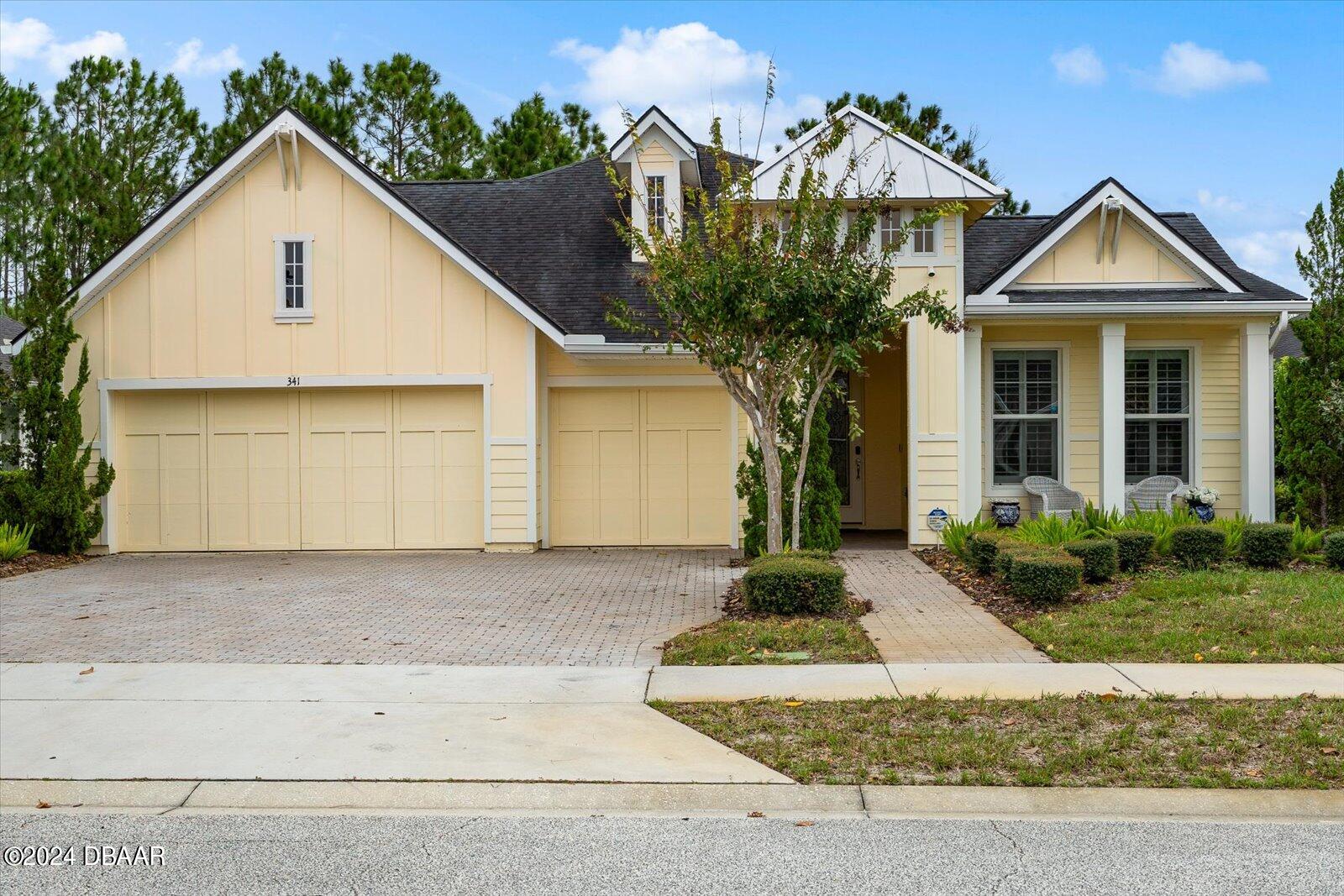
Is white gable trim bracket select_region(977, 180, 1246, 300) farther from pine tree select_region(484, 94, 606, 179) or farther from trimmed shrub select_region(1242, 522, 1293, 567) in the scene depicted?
pine tree select_region(484, 94, 606, 179)

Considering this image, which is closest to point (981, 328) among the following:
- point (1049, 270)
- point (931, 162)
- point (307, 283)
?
point (1049, 270)

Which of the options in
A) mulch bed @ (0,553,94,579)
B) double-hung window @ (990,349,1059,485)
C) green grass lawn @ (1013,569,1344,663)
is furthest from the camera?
double-hung window @ (990,349,1059,485)

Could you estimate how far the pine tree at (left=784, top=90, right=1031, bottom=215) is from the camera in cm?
2847

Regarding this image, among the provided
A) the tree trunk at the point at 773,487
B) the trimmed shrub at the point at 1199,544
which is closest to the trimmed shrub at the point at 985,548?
the trimmed shrub at the point at 1199,544

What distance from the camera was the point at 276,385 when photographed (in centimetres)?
1580

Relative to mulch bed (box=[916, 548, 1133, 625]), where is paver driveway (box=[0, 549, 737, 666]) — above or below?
below

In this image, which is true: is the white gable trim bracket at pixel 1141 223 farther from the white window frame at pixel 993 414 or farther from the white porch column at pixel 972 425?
the white window frame at pixel 993 414

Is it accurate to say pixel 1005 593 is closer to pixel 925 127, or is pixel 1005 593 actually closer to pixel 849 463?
pixel 849 463

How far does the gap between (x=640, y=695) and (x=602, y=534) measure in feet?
29.5

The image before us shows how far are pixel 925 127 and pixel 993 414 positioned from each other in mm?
15176

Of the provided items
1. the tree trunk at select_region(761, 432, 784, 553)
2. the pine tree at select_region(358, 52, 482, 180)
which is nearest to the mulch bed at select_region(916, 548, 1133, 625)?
the tree trunk at select_region(761, 432, 784, 553)

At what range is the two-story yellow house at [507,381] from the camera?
50.3 feet

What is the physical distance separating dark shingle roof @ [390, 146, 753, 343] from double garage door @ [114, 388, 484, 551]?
2054 mm

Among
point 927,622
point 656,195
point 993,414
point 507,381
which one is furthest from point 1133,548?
point 656,195
